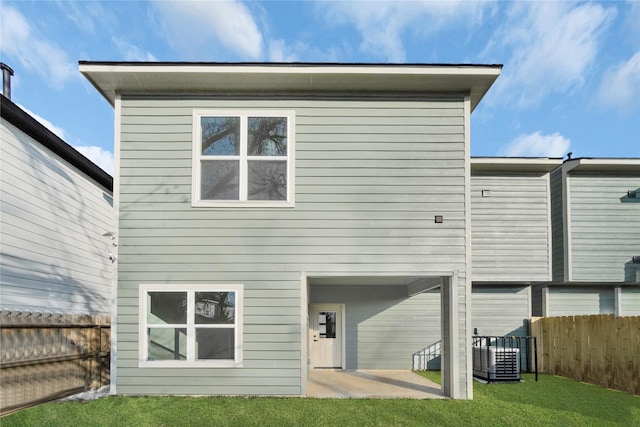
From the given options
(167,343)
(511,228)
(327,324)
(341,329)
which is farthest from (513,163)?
(167,343)

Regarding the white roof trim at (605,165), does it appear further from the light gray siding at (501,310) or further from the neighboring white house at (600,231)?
the light gray siding at (501,310)

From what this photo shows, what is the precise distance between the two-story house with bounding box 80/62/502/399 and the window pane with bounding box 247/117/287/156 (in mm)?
25

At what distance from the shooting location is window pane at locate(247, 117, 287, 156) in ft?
22.9

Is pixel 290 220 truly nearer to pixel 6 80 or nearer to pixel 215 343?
pixel 215 343

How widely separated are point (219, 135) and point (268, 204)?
149 centimetres

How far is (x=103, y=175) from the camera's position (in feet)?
33.3

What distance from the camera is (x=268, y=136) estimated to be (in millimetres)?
7023

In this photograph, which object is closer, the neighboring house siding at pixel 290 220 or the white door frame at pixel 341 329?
the neighboring house siding at pixel 290 220

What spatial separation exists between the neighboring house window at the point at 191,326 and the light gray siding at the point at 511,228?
21.7 feet

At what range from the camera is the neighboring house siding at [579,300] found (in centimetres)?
1109

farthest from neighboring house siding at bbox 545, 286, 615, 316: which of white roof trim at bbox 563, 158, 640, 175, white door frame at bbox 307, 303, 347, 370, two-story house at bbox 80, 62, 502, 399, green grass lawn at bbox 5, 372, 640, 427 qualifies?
two-story house at bbox 80, 62, 502, 399

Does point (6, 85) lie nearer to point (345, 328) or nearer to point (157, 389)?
point (157, 389)

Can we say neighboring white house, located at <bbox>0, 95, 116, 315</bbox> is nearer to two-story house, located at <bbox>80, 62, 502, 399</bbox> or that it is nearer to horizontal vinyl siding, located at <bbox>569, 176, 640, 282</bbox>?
two-story house, located at <bbox>80, 62, 502, 399</bbox>

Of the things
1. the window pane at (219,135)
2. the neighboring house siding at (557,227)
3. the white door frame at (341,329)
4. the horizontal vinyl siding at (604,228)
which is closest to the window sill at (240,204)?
the window pane at (219,135)
